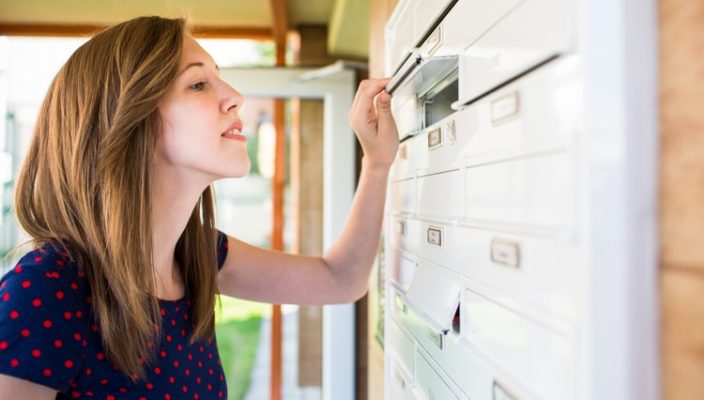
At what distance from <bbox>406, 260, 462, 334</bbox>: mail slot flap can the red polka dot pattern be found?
46 cm

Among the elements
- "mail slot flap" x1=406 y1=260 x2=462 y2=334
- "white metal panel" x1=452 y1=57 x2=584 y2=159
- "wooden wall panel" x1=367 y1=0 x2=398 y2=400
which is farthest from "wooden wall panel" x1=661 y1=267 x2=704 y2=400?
"wooden wall panel" x1=367 y1=0 x2=398 y2=400

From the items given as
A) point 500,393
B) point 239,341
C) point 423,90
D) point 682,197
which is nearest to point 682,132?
point 682,197

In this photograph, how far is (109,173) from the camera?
0.90m

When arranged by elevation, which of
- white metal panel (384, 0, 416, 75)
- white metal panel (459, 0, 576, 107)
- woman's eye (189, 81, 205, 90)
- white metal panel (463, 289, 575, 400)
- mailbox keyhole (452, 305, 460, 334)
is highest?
white metal panel (384, 0, 416, 75)

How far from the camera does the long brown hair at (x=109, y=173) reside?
0.89 metres

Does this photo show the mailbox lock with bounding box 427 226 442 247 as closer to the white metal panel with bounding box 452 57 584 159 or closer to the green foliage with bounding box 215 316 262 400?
the white metal panel with bounding box 452 57 584 159

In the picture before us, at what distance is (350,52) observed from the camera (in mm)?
2904

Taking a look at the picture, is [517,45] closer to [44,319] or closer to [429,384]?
[429,384]

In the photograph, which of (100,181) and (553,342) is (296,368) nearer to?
(100,181)

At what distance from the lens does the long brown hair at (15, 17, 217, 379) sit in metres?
0.89

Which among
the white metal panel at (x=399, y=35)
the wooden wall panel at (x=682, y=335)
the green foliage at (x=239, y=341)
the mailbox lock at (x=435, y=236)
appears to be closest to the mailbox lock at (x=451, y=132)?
the mailbox lock at (x=435, y=236)

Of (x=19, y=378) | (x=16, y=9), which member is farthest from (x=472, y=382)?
(x=16, y=9)

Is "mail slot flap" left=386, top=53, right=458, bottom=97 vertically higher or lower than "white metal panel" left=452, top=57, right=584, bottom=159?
higher

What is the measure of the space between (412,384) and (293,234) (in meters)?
1.55
